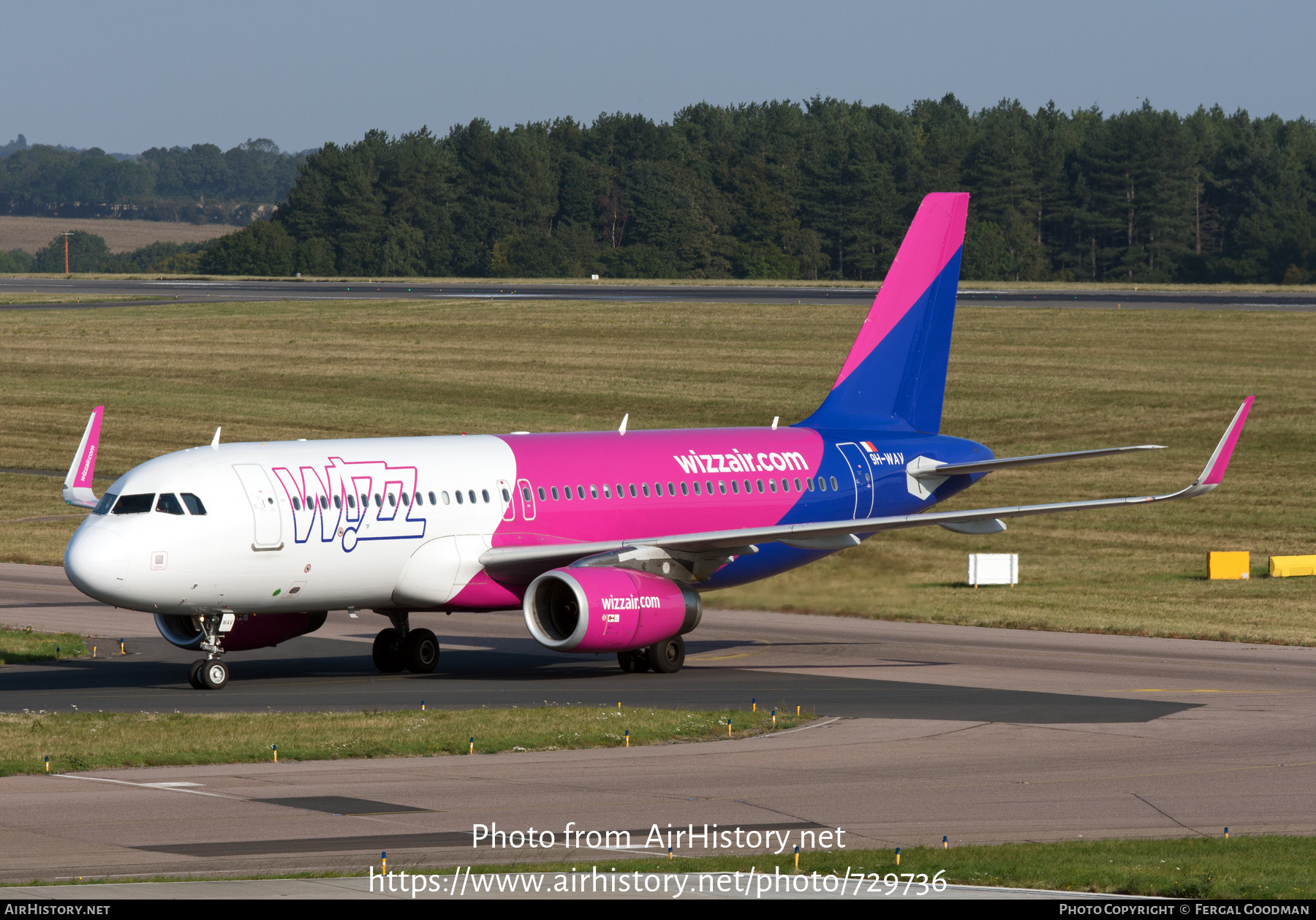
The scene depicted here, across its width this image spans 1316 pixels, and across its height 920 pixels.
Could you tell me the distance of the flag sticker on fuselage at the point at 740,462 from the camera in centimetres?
3725

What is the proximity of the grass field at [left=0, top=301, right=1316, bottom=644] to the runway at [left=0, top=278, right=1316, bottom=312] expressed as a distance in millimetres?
7154

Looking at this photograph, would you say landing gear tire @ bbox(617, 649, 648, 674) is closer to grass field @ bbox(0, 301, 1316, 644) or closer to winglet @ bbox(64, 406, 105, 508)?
grass field @ bbox(0, 301, 1316, 644)

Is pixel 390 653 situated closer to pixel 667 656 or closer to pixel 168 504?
pixel 667 656

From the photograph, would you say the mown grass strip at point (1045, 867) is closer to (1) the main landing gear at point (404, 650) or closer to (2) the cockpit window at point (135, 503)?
(2) the cockpit window at point (135, 503)

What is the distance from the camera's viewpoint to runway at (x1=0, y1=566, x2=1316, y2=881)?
19.2 meters

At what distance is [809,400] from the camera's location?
81625mm

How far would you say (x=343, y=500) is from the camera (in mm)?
32156

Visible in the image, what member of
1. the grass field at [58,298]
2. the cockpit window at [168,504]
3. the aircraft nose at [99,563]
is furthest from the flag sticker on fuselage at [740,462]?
the grass field at [58,298]

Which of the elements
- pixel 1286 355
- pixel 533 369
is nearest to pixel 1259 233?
pixel 1286 355

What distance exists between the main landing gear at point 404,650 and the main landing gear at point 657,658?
148 inches

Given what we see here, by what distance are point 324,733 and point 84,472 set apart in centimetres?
1521

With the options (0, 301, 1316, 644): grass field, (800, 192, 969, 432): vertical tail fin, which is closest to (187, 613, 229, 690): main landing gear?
(0, 301, 1316, 644): grass field

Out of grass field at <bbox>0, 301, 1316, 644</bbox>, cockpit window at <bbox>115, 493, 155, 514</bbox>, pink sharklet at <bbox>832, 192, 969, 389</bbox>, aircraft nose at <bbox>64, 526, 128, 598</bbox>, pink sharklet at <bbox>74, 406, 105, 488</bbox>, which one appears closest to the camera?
aircraft nose at <bbox>64, 526, 128, 598</bbox>

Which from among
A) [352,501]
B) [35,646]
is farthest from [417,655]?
[35,646]
